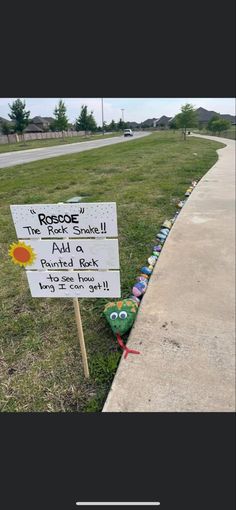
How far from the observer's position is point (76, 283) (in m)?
1.81

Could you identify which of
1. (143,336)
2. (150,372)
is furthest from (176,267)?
(150,372)

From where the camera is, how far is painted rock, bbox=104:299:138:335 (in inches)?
87.6

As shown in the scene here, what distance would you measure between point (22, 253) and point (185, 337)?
4.08 feet

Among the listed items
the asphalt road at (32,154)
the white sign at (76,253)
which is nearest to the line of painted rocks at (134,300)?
the white sign at (76,253)

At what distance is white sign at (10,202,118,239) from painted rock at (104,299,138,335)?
0.81m

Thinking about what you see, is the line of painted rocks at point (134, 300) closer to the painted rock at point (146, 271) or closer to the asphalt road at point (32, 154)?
the painted rock at point (146, 271)

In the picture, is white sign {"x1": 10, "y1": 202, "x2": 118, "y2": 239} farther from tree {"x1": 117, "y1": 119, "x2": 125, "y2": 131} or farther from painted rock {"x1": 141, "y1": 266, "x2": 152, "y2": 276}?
tree {"x1": 117, "y1": 119, "x2": 125, "y2": 131}

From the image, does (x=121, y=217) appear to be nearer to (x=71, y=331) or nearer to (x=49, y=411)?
(x=71, y=331)

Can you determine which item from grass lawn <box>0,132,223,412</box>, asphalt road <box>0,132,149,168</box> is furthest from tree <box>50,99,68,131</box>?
grass lawn <box>0,132,223,412</box>

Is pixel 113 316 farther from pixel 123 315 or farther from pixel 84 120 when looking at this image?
pixel 84 120

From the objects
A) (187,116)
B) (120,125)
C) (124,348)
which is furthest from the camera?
(120,125)

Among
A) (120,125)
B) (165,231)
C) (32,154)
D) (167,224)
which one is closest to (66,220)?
(165,231)

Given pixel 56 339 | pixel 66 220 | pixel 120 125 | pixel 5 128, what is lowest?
pixel 56 339

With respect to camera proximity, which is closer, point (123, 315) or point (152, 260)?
point (123, 315)
